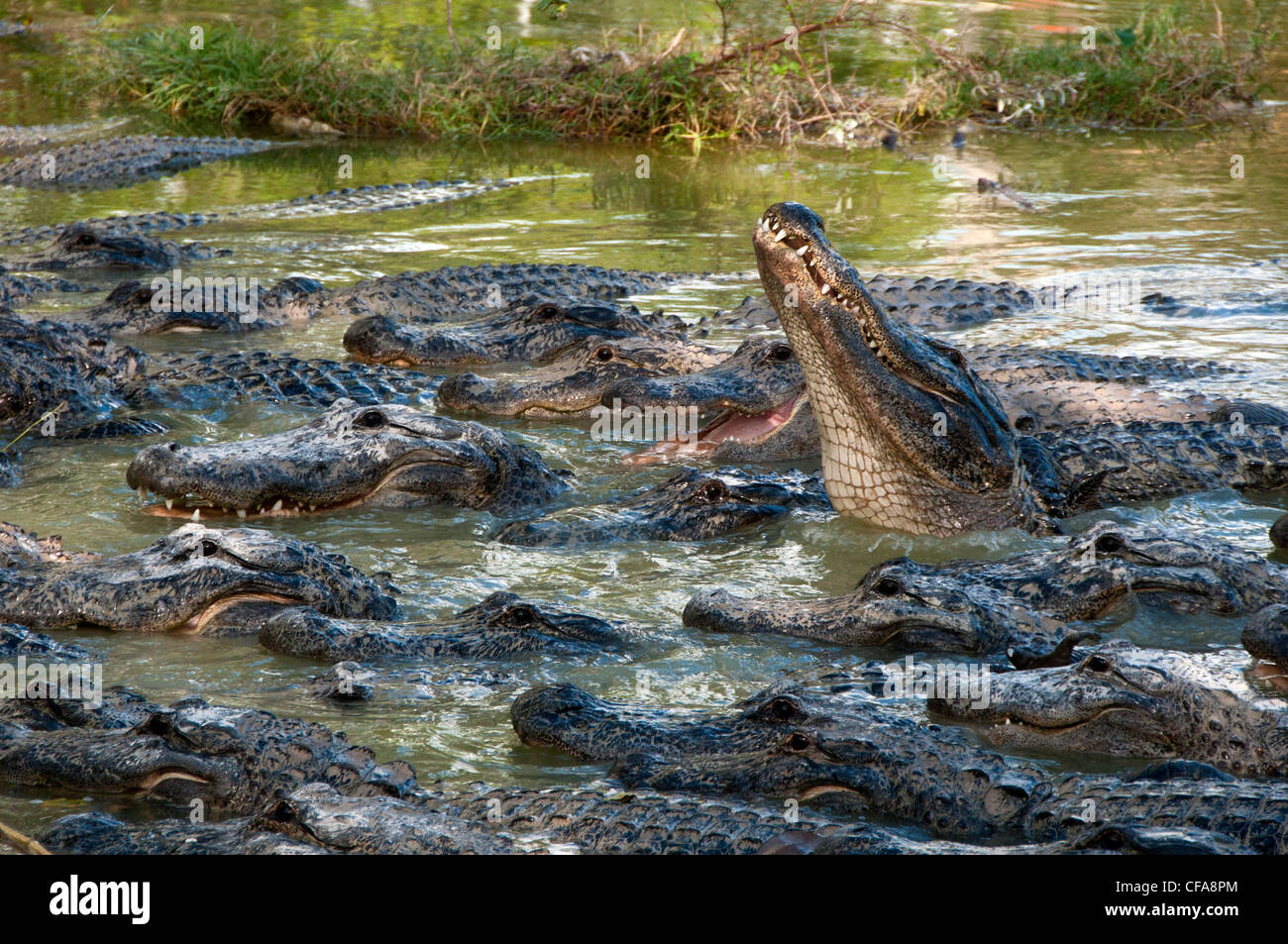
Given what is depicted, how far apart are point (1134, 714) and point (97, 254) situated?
10.4 metres

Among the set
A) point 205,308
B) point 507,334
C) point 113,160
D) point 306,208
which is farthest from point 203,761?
point 113,160

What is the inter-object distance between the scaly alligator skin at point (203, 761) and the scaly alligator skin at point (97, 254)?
29.4ft

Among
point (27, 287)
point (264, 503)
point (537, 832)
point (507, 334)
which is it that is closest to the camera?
point (537, 832)

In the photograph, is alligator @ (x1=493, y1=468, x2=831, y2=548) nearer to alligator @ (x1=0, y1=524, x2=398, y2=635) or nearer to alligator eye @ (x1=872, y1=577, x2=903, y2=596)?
alligator @ (x1=0, y1=524, x2=398, y2=635)

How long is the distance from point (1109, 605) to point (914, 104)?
46.1 ft

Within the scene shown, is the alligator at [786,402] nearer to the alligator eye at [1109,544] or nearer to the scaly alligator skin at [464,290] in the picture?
the alligator eye at [1109,544]

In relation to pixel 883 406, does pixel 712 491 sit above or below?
below

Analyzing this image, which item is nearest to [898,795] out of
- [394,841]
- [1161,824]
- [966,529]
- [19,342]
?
[1161,824]

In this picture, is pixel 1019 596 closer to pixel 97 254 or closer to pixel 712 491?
pixel 712 491

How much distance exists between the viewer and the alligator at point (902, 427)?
6039 mm

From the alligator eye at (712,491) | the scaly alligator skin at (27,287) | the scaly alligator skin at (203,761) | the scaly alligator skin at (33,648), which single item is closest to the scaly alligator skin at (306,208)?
the scaly alligator skin at (27,287)

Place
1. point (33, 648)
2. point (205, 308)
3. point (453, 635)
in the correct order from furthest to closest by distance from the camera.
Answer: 1. point (205, 308)
2. point (453, 635)
3. point (33, 648)

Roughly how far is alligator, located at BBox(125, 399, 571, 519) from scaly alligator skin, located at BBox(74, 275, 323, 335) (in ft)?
12.9

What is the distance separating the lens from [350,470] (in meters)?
6.89
